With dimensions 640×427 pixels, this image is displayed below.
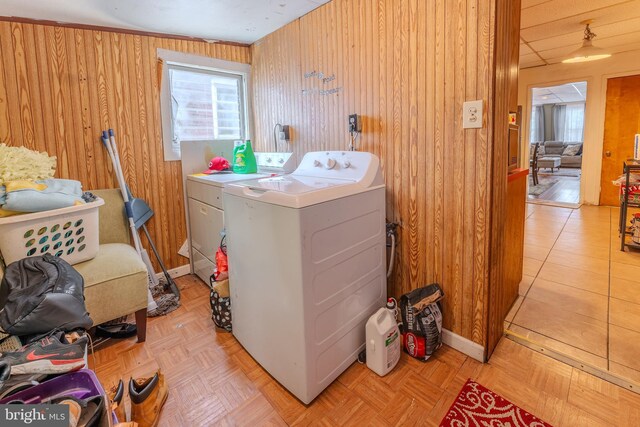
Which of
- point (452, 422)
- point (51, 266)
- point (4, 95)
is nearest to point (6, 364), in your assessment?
point (51, 266)

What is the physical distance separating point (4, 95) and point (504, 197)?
124 inches

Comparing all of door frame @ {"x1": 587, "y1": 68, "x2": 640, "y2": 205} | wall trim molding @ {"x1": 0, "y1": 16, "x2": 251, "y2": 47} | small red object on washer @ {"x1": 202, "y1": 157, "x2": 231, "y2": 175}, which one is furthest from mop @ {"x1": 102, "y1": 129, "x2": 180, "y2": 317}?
door frame @ {"x1": 587, "y1": 68, "x2": 640, "y2": 205}

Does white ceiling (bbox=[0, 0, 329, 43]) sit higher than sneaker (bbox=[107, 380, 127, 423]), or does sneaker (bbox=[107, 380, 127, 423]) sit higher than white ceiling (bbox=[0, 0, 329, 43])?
white ceiling (bbox=[0, 0, 329, 43])

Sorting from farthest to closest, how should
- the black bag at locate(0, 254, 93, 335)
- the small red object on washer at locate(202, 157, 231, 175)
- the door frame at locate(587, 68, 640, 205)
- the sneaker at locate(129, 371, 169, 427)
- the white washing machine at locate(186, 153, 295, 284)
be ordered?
1. the door frame at locate(587, 68, 640, 205)
2. the small red object on washer at locate(202, 157, 231, 175)
3. the white washing machine at locate(186, 153, 295, 284)
4. the sneaker at locate(129, 371, 169, 427)
5. the black bag at locate(0, 254, 93, 335)

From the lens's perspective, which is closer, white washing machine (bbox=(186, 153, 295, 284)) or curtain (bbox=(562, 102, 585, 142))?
white washing machine (bbox=(186, 153, 295, 284))

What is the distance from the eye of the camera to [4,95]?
2156 millimetres

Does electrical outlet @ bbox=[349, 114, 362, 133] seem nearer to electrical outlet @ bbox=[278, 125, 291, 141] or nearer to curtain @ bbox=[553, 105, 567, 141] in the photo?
electrical outlet @ bbox=[278, 125, 291, 141]

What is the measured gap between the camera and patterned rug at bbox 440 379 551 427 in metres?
1.39

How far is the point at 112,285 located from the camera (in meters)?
1.88

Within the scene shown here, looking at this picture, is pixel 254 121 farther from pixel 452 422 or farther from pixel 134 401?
pixel 452 422

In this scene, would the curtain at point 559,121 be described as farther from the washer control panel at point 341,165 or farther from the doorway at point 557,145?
the washer control panel at point 341,165

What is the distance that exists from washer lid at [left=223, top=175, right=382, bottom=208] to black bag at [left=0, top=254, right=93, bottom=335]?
79 cm

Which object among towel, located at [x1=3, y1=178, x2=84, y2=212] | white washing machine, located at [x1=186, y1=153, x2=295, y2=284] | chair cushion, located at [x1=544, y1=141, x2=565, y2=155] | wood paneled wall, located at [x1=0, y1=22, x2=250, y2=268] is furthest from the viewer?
chair cushion, located at [x1=544, y1=141, x2=565, y2=155]

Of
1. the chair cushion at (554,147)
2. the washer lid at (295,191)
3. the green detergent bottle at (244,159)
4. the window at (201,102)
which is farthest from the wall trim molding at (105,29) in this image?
the chair cushion at (554,147)
